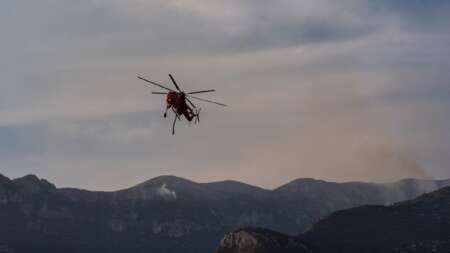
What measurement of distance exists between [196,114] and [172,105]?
13.8 feet

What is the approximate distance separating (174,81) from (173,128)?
326 inches

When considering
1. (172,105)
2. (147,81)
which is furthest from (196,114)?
(147,81)

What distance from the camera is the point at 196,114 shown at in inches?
4675

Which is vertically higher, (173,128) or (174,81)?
(174,81)

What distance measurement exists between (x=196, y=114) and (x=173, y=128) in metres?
11.0

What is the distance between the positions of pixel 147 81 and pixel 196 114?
13249 mm

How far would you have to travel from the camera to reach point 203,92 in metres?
110

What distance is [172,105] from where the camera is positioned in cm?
11888

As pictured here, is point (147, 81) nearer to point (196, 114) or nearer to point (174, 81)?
point (174, 81)

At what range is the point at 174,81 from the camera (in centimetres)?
11238

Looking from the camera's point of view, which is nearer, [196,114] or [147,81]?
[147,81]

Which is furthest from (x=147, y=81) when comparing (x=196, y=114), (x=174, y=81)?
(x=196, y=114)

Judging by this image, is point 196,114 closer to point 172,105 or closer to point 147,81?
point 172,105

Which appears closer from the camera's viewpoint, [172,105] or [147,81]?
[147,81]
